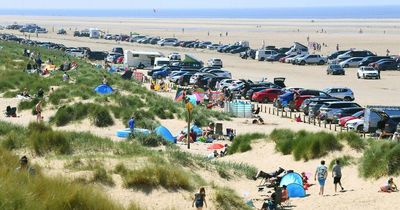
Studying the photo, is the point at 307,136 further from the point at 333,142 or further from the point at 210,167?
the point at 210,167

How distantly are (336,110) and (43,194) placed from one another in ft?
74.6

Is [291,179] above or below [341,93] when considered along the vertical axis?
above

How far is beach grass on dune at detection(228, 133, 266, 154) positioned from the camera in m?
25.1

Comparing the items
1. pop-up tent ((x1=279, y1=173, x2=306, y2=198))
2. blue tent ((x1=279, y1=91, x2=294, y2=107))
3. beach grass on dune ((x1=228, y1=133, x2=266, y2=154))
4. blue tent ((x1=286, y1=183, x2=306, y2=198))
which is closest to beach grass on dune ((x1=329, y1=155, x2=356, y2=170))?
pop-up tent ((x1=279, y1=173, x2=306, y2=198))

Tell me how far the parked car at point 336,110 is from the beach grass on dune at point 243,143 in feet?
25.6

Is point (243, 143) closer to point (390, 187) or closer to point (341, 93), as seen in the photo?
point (390, 187)

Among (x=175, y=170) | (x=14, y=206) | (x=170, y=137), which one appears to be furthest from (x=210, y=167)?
(x=14, y=206)

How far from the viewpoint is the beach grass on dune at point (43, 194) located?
10859 mm

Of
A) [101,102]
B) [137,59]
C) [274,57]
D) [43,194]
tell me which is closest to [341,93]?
[101,102]

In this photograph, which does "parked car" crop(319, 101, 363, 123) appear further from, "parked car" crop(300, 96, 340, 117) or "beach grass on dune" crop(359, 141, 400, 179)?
"beach grass on dune" crop(359, 141, 400, 179)

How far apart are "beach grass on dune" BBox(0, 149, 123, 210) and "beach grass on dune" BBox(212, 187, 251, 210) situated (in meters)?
3.51

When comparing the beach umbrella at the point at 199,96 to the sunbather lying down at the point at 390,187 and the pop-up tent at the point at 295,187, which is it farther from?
the sunbather lying down at the point at 390,187

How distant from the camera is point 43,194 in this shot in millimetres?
12164

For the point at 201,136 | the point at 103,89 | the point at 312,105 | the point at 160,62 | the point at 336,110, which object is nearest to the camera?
the point at 201,136
